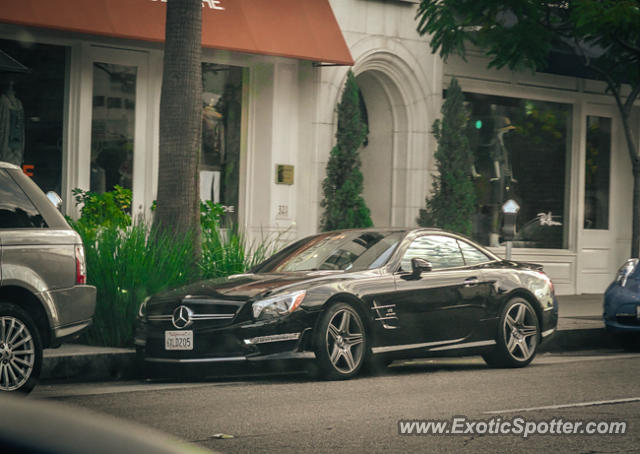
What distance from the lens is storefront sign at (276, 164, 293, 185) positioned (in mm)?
16281

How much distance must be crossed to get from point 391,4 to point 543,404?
36.0 ft

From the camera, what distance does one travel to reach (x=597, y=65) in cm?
1867

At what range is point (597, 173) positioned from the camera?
68.7ft

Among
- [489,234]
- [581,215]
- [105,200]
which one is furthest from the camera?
[581,215]

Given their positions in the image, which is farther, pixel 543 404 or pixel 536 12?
pixel 536 12

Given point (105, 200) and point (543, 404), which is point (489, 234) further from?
point (543, 404)

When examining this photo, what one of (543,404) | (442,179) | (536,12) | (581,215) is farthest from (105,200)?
(581,215)

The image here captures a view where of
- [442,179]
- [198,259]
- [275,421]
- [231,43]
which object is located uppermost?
[231,43]

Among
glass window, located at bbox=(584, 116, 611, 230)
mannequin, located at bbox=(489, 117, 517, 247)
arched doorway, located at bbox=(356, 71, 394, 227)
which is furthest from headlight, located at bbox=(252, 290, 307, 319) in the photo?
glass window, located at bbox=(584, 116, 611, 230)

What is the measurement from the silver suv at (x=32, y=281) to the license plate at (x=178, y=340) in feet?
3.31

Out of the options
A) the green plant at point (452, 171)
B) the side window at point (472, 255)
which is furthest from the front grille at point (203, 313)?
the green plant at point (452, 171)

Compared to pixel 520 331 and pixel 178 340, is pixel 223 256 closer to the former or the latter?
pixel 178 340

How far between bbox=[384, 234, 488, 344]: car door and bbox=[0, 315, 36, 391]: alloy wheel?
338 cm

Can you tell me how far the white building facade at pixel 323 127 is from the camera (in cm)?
1442
